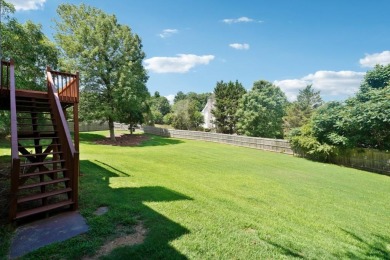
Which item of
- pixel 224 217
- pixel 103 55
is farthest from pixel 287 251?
pixel 103 55

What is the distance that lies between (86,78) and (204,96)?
58060 millimetres

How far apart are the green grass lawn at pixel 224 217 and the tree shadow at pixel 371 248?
0.9 inches

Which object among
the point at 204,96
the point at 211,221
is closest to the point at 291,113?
the point at 211,221

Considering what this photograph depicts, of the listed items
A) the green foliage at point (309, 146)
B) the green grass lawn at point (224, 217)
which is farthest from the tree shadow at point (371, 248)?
the green foliage at point (309, 146)

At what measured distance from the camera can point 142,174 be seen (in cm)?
816

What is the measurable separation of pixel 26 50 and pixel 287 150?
680 inches

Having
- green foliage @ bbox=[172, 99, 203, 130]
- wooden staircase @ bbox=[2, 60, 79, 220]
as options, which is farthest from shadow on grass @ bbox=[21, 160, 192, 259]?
green foliage @ bbox=[172, 99, 203, 130]

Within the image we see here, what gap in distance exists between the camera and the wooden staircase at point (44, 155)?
4.18 m

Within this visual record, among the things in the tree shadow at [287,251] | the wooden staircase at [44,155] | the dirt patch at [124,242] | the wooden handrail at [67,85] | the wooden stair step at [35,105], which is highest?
the wooden handrail at [67,85]

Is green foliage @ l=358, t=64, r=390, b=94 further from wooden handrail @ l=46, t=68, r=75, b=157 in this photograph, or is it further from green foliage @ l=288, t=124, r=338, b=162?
wooden handrail @ l=46, t=68, r=75, b=157

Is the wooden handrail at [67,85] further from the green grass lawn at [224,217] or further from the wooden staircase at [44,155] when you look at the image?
the green grass lawn at [224,217]

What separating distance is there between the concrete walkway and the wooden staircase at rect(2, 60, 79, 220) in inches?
8.6

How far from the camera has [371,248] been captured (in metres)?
4.37

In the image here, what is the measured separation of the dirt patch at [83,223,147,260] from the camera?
10.9 ft
